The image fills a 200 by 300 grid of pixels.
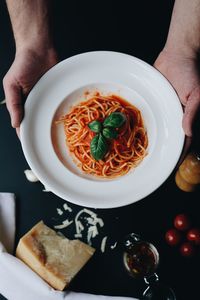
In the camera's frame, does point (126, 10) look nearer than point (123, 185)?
No

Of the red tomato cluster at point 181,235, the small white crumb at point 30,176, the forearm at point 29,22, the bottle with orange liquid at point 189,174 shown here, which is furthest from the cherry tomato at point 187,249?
the forearm at point 29,22

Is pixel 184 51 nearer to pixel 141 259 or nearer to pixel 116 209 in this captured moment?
pixel 116 209

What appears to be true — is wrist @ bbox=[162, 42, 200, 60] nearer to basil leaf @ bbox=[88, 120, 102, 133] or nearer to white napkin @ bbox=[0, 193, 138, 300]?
basil leaf @ bbox=[88, 120, 102, 133]

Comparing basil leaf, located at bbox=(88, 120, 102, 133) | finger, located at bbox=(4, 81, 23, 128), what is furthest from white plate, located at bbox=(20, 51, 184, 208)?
basil leaf, located at bbox=(88, 120, 102, 133)

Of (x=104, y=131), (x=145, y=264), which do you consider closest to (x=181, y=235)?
(x=145, y=264)

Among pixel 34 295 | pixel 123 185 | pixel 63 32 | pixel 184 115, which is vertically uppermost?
pixel 63 32

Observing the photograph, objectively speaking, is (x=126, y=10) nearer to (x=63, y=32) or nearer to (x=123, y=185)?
(x=63, y=32)

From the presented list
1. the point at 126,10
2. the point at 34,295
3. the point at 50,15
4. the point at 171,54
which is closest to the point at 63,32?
the point at 50,15
